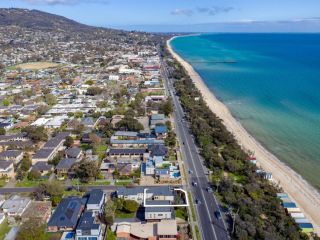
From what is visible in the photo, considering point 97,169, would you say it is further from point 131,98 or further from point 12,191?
point 131,98

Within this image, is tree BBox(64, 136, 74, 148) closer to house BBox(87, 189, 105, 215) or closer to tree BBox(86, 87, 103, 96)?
house BBox(87, 189, 105, 215)

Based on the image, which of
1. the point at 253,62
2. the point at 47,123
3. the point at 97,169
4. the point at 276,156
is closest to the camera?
the point at 97,169

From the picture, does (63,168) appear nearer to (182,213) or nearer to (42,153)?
(42,153)

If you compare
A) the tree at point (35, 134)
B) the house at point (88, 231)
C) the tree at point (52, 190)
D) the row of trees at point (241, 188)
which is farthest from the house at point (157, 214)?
the tree at point (35, 134)

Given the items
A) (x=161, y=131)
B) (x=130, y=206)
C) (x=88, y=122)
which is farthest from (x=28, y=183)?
(x=161, y=131)

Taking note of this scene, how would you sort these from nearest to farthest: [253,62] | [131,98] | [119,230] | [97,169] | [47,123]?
[119,230], [97,169], [47,123], [131,98], [253,62]

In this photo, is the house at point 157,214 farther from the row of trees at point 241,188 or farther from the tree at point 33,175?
the tree at point 33,175

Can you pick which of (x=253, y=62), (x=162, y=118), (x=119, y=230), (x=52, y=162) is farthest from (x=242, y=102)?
(x=253, y=62)
